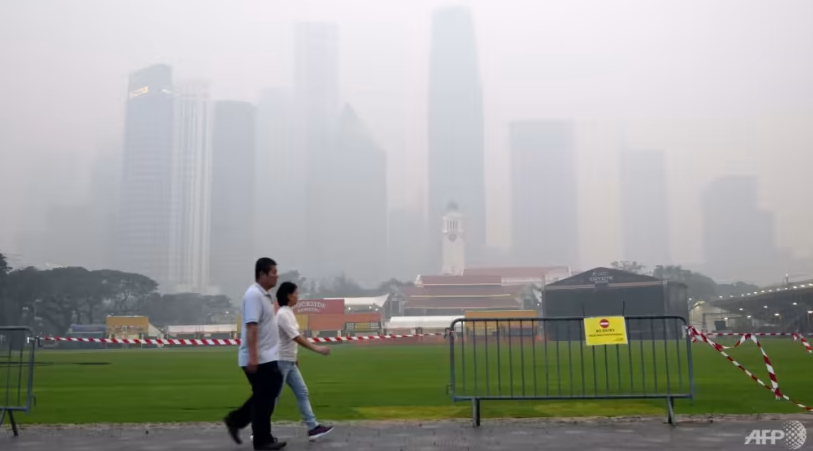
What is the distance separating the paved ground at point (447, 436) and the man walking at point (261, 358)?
0.32 m

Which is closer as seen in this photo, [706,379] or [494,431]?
[494,431]

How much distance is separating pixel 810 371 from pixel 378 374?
9571mm

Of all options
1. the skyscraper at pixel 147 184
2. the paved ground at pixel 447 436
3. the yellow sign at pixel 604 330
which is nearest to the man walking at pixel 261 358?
the paved ground at pixel 447 436

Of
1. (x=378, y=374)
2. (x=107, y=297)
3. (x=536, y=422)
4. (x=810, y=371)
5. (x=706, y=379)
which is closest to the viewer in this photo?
(x=536, y=422)

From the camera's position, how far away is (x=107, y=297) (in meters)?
109

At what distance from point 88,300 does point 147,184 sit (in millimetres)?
46882

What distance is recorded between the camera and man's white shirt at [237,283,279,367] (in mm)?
6434

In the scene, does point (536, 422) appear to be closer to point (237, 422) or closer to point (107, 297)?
point (237, 422)

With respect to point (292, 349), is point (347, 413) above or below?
below

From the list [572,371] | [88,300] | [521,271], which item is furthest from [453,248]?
[572,371]

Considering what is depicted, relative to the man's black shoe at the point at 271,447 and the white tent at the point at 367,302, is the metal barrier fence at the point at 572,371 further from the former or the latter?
the white tent at the point at 367,302

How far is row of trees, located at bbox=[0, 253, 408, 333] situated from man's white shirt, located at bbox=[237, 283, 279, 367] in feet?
302

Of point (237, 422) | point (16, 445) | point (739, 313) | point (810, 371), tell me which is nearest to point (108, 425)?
point (16, 445)

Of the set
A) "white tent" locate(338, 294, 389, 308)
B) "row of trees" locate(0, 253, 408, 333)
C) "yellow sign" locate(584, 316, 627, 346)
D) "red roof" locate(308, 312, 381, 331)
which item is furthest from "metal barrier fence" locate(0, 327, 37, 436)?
"white tent" locate(338, 294, 389, 308)
